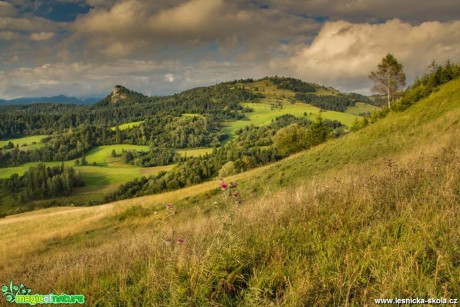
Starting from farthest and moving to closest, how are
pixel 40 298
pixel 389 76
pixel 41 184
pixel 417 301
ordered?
pixel 41 184, pixel 389 76, pixel 40 298, pixel 417 301

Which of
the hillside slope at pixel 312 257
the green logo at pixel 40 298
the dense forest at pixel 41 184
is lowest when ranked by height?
the dense forest at pixel 41 184

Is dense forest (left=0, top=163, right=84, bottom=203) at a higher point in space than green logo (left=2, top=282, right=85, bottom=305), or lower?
lower

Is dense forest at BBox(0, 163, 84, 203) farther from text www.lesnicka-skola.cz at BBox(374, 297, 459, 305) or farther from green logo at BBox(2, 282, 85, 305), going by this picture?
text www.lesnicka-skola.cz at BBox(374, 297, 459, 305)

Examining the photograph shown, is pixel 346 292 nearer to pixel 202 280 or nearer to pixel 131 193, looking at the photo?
pixel 202 280

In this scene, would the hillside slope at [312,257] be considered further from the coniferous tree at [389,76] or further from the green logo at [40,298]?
the coniferous tree at [389,76]

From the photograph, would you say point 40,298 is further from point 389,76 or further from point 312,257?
point 389,76

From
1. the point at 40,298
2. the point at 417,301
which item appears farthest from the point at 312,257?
the point at 40,298

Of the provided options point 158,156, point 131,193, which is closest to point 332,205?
point 131,193

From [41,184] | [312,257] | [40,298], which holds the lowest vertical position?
[41,184]

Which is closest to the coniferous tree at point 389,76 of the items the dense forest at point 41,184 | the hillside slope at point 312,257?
the hillside slope at point 312,257

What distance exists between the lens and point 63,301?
4.18 meters

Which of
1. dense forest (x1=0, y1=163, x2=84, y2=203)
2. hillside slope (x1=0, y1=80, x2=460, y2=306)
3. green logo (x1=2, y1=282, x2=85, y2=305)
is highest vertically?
hillside slope (x1=0, y1=80, x2=460, y2=306)

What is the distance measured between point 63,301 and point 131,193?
124166 millimetres

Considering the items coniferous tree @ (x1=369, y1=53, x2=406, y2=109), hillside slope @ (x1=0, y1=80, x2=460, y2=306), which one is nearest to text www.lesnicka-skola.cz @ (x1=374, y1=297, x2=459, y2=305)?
hillside slope @ (x1=0, y1=80, x2=460, y2=306)
